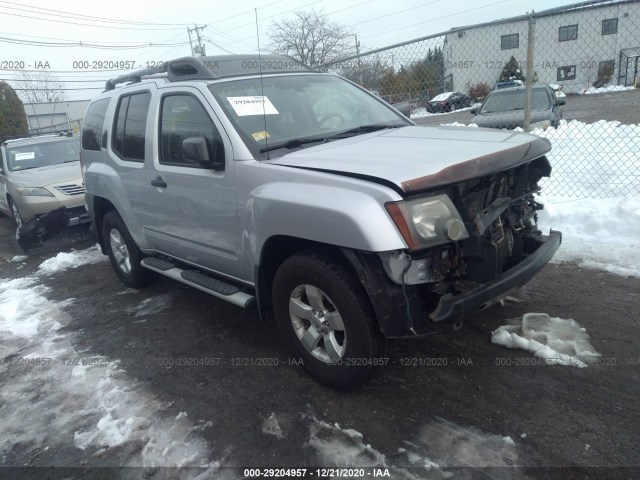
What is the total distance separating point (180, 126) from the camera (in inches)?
154

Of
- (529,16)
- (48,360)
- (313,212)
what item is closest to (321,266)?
(313,212)

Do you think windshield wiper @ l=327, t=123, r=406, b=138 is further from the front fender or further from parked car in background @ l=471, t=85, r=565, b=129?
parked car in background @ l=471, t=85, r=565, b=129

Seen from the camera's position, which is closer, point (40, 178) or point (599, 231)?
point (599, 231)

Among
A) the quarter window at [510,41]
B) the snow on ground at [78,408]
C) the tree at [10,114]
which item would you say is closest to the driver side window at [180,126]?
the snow on ground at [78,408]

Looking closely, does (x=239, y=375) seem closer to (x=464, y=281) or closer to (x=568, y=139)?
(x=464, y=281)

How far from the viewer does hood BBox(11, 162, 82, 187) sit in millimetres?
8203

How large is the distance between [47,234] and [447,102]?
7.66 metres

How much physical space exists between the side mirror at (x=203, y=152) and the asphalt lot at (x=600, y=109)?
6572 mm

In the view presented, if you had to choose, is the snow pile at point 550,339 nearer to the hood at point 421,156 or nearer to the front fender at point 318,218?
the hood at point 421,156

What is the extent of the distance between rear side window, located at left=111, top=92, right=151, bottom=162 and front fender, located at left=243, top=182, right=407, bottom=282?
1808 mm

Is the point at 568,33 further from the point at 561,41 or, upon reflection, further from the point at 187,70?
the point at 187,70

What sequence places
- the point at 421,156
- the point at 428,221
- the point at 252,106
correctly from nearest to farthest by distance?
1. the point at 428,221
2. the point at 421,156
3. the point at 252,106

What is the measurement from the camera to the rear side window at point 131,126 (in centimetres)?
441

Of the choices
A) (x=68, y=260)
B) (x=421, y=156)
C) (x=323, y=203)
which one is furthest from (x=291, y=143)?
(x=68, y=260)
